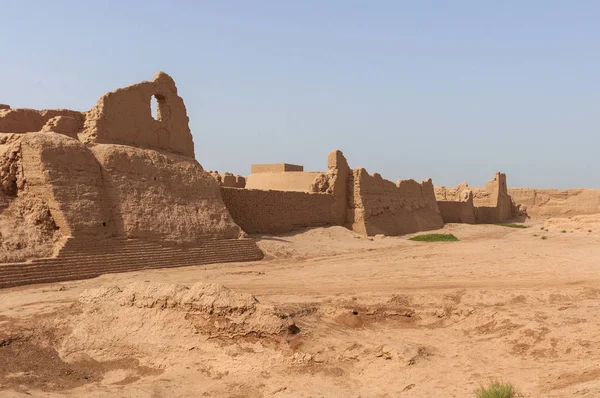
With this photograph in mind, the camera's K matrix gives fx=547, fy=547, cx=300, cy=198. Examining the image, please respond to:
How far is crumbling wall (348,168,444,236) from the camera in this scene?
894 inches

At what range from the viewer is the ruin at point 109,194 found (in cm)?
1134

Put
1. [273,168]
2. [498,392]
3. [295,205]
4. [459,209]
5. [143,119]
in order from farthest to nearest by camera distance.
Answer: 1. [459,209]
2. [273,168]
3. [295,205]
4. [143,119]
5. [498,392]

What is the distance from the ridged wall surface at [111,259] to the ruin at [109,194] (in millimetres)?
24

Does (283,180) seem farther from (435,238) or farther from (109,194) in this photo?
(109,194)

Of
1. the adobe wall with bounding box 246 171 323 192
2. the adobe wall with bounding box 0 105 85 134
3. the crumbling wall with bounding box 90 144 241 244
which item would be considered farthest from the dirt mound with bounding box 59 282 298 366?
the adobe wall with bounding box 246 171 323 192

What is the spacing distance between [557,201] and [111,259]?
36.4 meters

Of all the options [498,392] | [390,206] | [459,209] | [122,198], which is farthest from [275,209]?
[459,209]

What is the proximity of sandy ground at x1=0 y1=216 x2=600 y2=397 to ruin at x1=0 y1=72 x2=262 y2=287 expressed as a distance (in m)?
1.14

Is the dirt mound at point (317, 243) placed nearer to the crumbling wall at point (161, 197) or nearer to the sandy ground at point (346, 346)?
the crumbling wall at point (161, 197)

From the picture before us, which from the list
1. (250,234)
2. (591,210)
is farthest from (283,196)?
(591,210)

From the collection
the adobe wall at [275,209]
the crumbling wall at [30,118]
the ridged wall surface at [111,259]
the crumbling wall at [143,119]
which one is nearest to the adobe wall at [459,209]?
the adobe wall at [275,209]

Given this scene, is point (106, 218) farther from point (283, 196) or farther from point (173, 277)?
point (283, 196)

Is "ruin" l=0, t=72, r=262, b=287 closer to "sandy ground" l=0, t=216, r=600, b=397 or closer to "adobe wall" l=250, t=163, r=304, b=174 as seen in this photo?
"sandy ground" l=0, t=216, r=600, b=397

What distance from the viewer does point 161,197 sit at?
14320 millimetres
